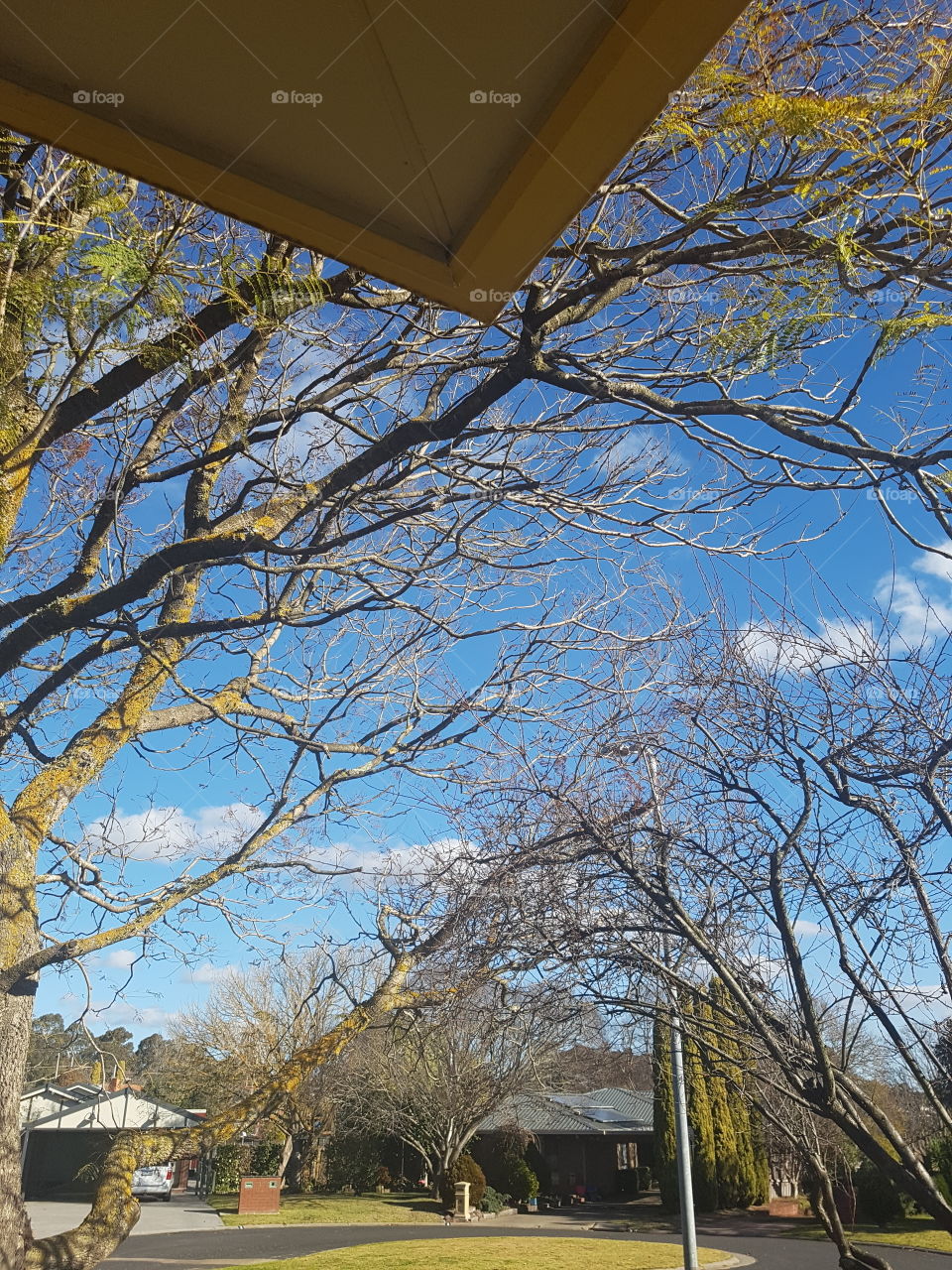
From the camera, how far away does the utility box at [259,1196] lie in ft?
77.6

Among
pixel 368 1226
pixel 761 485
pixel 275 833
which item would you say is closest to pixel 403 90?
pixel 761 485

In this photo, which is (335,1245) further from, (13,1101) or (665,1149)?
(13,1101)

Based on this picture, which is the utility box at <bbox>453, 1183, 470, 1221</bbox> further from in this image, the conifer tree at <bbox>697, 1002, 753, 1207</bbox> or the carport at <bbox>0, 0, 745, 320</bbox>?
the carport at <bbox>0, 0, 745, 320</bbox>

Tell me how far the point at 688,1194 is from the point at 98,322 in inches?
411

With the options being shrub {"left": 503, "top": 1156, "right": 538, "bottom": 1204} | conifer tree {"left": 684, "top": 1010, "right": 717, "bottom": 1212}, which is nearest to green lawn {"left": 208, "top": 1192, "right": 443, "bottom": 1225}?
shrub {"left": 503, "top": 1156, "right": 538, "bottom": 1204}

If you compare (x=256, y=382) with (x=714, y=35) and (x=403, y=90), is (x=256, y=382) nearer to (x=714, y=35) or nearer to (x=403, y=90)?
(x=403, y=90)

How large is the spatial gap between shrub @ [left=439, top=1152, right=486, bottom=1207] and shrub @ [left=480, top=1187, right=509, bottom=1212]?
197 millimetres

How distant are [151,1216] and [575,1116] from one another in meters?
13.5

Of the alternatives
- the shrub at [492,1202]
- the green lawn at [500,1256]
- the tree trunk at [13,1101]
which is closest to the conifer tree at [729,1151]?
the green lawn at [500,1256]

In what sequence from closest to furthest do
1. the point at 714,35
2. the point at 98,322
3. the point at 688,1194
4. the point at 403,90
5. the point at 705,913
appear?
1. the point at 714,35
2. the point at 403,90
3. the point at 98,322
4. the point at 705,913
5. the point at 688,1194

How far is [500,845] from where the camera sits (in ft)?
16.9

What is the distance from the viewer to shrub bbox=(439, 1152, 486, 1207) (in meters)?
22.3

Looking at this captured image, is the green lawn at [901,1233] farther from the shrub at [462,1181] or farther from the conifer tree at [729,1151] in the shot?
the shrub at [462,1181]

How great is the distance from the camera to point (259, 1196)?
2392 cm
